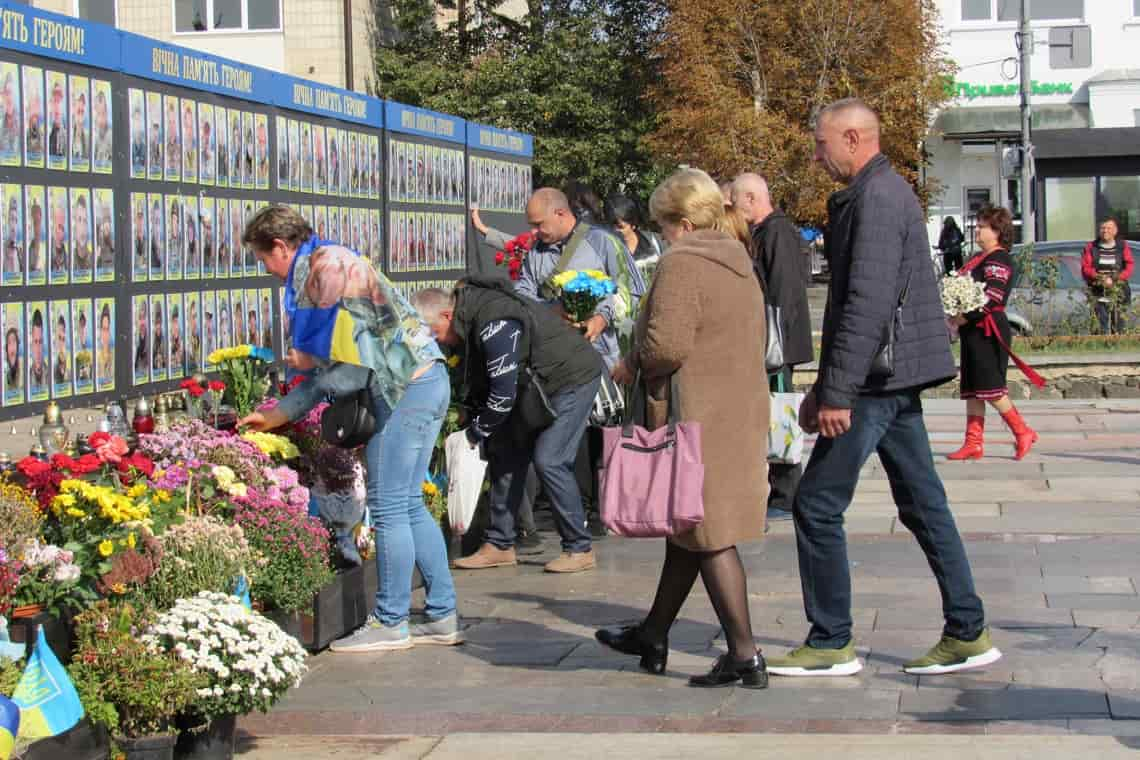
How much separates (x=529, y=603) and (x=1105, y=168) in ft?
114

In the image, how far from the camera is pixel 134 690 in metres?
5.16

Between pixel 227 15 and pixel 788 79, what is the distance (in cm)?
1245

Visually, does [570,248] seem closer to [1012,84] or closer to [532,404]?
[532,404]

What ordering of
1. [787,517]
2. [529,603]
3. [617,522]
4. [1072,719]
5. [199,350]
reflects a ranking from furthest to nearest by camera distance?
[787,517] → [199,350] → [529,603] → [617,522] → [1072,719]

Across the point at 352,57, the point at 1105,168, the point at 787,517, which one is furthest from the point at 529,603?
the point at 1105,168

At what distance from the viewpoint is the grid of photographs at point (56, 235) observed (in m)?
6.91

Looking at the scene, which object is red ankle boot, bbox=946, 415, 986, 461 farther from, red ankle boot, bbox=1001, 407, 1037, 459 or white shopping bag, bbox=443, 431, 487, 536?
white shopping bag, bbox=443, 431, 487, 536

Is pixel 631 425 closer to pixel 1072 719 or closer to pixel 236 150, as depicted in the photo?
pixel 1072 719

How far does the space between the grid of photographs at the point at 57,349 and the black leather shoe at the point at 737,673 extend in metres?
3.02

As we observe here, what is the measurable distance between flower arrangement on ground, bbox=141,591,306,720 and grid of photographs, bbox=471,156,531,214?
9.21 metres

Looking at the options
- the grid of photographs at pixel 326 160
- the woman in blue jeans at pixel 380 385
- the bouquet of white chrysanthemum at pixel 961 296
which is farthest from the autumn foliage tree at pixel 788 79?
the woman in blue jeans at pixel 380 385

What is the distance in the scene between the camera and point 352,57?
37344mm

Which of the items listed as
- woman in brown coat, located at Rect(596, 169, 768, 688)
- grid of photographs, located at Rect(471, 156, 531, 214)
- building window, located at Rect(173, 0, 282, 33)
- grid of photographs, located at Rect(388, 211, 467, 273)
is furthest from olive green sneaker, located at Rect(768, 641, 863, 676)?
building window, located at Rect(173, 0, 282, 33)

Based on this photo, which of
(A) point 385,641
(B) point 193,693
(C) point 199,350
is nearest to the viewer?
(B) point 193,693
